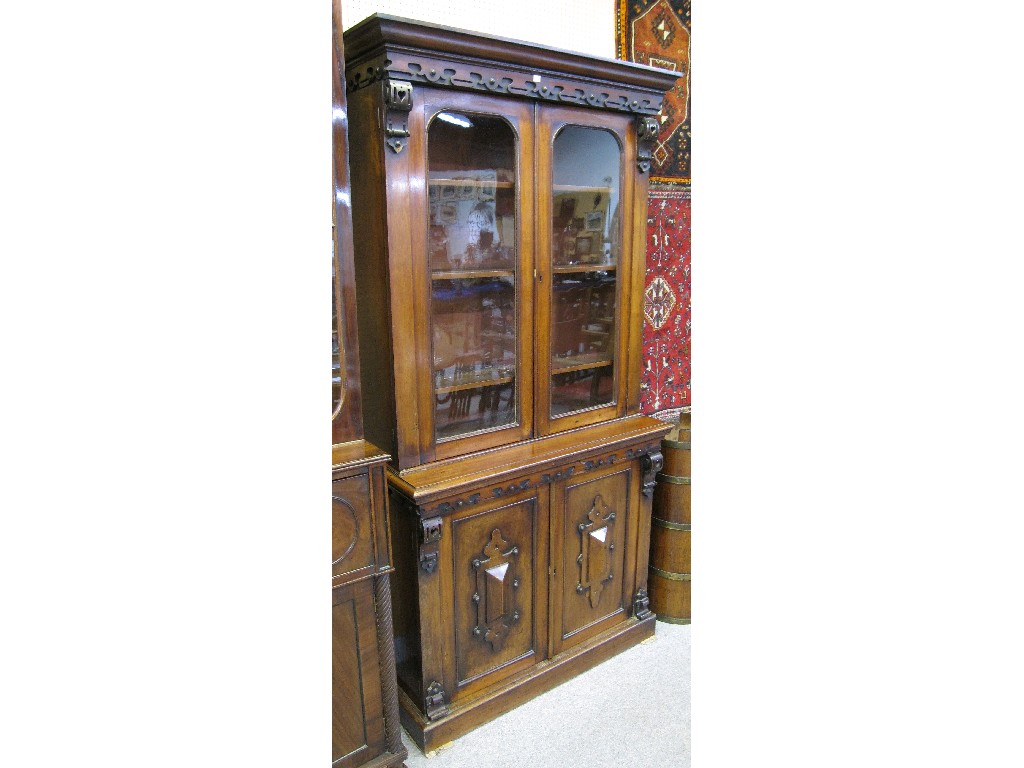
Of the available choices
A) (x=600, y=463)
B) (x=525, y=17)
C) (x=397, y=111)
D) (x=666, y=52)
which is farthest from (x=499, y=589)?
(x=666, y=52)

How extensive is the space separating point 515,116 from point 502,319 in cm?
55

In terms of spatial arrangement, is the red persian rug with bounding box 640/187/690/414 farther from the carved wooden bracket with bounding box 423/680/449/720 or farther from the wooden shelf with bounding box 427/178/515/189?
the carved wooden bracket with bounding box 423/680/449/720

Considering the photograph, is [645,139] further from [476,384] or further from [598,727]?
[598,727]

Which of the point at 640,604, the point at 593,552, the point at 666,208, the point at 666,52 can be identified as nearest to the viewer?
the point at 593,552

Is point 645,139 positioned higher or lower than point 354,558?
higher

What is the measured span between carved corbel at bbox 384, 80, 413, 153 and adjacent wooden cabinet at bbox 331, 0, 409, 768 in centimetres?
22

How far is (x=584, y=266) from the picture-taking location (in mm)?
2020

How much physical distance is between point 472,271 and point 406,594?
0.92m

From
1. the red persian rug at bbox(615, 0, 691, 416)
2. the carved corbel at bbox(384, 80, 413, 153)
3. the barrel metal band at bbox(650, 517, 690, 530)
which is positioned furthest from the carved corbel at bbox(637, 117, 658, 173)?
the barrel metal band at bbox(650, 517, 690, 530)

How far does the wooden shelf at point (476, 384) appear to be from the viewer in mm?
1824

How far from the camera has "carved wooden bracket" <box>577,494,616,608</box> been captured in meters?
2.07

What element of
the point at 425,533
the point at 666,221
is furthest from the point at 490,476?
the point at 666,221

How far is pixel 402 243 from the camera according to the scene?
1.61m
